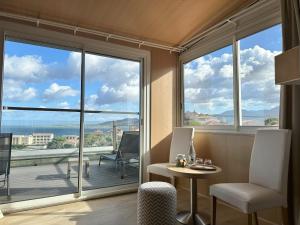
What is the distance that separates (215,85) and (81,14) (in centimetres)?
→ 215

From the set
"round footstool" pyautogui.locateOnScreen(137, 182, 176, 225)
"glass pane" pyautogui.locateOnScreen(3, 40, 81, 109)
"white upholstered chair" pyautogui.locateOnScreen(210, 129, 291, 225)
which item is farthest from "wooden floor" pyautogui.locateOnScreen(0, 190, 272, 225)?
"glass pane" pyautogui.locateOnScreen(3, 40, 81, 109)

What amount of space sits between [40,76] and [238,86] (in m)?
2.68

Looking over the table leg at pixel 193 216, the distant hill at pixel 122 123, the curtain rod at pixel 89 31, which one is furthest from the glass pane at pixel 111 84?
the table leg at pixel 193 216

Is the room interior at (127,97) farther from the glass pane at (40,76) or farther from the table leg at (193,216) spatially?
the table leg at (193,216)

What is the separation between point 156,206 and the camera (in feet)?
6.95

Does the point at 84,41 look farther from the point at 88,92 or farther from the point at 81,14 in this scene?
the point at 88,92

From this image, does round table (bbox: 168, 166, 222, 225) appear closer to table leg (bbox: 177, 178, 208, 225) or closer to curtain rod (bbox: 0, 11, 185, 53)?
table leg (bbox: 177, 178, 208, 225)

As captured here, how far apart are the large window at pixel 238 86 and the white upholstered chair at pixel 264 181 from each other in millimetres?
460

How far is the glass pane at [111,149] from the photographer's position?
3299mm

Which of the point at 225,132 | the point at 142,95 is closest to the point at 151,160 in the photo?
the point at 142,95

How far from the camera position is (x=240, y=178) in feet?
8.90

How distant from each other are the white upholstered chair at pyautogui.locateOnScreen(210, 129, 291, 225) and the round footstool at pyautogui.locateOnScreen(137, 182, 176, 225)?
416mm

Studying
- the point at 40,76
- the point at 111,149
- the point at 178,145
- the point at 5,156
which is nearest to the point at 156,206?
the point at 178,145

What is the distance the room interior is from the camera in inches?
101
